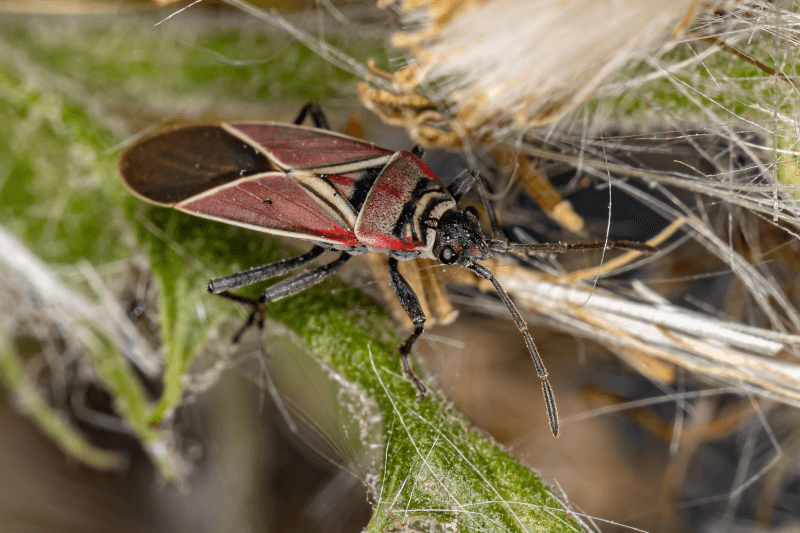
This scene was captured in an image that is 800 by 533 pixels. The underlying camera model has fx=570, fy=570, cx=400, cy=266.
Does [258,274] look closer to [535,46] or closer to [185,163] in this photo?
[185,163]

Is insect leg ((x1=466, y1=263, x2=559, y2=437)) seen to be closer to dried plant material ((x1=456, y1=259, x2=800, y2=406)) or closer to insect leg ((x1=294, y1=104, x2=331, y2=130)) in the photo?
dried plant material ((x1=456, y1=259, x2=800, y2=406))

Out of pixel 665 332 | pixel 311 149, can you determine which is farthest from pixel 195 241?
pixel 665 332

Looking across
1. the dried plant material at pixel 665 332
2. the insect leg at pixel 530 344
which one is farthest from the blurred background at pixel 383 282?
the insect leg at pixel 530 344

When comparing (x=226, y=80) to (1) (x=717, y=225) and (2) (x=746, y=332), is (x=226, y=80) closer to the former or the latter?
(1) (x=717, y=225)

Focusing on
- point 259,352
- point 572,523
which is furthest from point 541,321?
point 259,352

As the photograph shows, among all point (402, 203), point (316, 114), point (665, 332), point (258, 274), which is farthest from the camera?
point (316, 114)

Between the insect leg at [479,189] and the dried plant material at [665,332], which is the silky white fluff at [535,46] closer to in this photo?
the insect leg at [479,189]

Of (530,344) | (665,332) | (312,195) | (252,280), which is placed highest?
(312,195)
